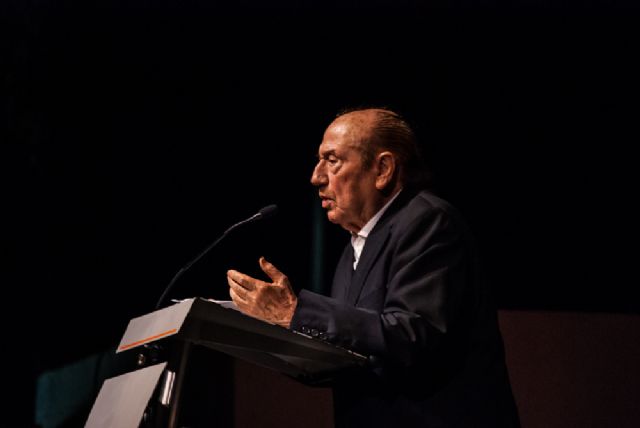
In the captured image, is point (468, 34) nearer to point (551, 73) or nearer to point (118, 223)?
point (551, 73)

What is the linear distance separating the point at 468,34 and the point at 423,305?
80.8 inches

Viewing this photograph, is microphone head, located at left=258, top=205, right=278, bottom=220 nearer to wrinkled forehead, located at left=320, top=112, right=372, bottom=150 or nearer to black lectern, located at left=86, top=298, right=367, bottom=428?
wrinkled forehead, located at left=320, top=112, right=372, bottom=150

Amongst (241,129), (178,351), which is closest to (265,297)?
(178,351)

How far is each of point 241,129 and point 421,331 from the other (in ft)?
7.72

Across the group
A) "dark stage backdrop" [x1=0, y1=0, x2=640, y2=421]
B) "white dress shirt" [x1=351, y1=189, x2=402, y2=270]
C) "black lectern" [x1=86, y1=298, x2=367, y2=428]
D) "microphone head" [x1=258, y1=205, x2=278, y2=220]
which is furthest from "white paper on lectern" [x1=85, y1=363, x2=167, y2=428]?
"dark stage backdrop" [x1=0, y1=0, x2=640, y2=421]

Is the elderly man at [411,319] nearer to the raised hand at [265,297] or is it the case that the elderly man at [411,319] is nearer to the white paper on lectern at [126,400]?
the raised hand at [265,297]

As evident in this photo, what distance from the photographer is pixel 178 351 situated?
141 centimetres

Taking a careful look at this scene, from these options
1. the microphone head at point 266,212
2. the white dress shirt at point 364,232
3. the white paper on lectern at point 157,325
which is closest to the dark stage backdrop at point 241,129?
the white dress shirt at point 364,232

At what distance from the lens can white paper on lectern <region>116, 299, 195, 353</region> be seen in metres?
1.29

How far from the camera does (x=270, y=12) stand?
358cm

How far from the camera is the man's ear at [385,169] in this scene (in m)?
1.95

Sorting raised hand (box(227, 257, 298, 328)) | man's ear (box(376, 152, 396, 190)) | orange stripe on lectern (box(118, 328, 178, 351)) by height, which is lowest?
orange stripe on lectern (box(118, 328, 178, 351))

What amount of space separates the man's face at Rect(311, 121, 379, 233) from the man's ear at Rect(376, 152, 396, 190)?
16mm

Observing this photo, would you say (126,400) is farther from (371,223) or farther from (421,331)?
(371,223)
